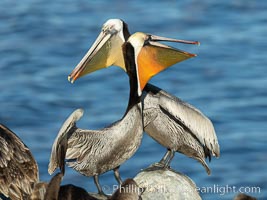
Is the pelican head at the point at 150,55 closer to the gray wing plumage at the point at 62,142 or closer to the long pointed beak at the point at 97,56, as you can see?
the long pointed beak at the point at 97,56

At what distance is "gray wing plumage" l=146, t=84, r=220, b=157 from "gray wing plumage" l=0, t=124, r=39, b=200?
4.05ft

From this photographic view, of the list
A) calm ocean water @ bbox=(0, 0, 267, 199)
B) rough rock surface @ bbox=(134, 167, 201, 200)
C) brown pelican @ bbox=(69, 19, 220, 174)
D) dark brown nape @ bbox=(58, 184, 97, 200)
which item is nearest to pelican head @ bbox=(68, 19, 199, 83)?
brown pelican @ bbox=(69, 19, 220, 174)

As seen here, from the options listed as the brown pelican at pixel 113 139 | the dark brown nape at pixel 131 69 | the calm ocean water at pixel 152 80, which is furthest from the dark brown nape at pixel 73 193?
the calm ocean water at pixel 152 80

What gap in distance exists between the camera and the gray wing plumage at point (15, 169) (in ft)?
32.0

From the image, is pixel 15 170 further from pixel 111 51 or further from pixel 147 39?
pixel 147 39

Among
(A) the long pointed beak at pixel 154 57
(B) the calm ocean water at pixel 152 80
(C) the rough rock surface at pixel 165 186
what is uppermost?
(A) the long pointed beak at pixel 154 57

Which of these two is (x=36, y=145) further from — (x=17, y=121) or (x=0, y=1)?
(x=0, y=1)

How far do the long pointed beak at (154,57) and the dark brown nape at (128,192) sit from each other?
1.07 metres

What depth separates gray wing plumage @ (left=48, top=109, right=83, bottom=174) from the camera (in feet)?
30.6

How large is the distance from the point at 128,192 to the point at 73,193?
0.43 m

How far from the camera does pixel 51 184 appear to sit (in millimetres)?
9016

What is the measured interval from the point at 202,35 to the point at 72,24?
276 centimetres

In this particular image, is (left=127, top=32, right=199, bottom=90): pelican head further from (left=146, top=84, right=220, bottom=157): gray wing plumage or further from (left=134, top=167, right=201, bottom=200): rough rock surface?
(left=134, top=167, right=201, bottom=200): rough rock surface

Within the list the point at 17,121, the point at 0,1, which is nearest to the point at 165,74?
the point at 17,121
